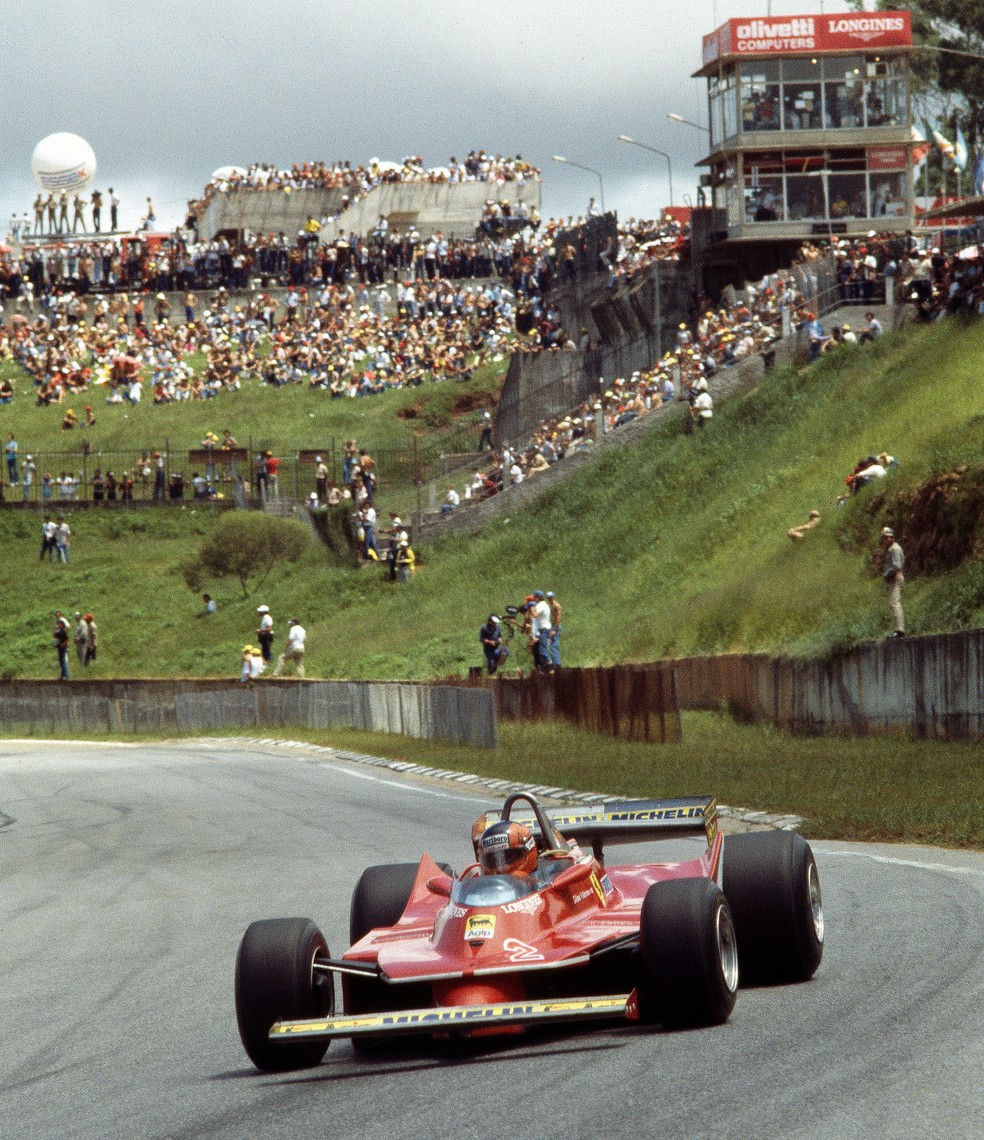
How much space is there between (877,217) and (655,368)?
319 inches

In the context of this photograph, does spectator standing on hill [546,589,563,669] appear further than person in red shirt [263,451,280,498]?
No

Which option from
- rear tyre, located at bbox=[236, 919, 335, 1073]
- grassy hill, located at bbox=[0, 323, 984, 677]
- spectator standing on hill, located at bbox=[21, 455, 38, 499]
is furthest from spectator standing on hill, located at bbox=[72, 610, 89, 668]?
rear tyre, located at bbox=[236, 919, 335, 1073]

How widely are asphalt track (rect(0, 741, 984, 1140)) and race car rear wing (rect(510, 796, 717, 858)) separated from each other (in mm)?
912

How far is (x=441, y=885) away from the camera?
9.05 metres

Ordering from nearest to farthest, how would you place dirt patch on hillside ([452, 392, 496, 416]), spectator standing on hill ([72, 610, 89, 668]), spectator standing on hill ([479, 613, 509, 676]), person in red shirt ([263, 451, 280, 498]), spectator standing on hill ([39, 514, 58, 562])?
1. spectator standing on hill ([479, 613, 509, 676])
2. spectator standing on hill ([72, 610, 89, 668])
3. spectator standing on hill ([39, 514, 58, 562])
4. person in red shirt ([263, 451, 280, 498])
5. dirt patch on hillside ([452, 392, 496, 416])

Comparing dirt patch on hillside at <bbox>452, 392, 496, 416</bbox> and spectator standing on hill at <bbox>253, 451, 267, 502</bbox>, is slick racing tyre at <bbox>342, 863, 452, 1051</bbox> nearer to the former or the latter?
spectator standing on hill at <bbox>253, 451, 267, 502</bbox>

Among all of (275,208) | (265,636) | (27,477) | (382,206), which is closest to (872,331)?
(265,636)

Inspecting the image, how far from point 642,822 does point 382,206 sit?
7253 cm

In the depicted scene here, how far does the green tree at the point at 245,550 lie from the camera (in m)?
51.6

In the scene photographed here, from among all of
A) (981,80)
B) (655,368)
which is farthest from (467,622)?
(981,80)

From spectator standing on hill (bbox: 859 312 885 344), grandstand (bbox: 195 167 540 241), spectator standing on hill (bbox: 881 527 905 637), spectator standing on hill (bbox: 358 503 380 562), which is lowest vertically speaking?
spectator standing on hill (bbox: 881 527 905 637)

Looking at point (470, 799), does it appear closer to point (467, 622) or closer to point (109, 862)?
point (109, 862)

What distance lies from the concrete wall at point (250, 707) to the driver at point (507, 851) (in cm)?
2071

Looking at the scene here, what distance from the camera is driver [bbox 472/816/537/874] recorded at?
8422 millimetres
